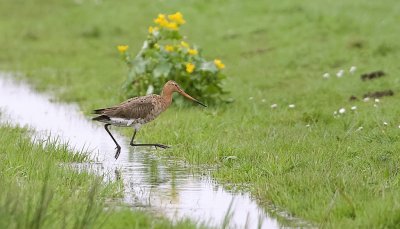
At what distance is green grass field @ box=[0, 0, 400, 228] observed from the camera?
8031 mm

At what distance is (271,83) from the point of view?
15.1m

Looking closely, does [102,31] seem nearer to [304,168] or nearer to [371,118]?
[371,118]

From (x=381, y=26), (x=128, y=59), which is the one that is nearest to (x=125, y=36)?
(x=381, y=26)

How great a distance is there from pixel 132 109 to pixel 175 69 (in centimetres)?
325

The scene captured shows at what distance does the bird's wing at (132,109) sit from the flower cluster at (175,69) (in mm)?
2798

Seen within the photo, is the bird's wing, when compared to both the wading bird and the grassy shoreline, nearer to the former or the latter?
the wading bird

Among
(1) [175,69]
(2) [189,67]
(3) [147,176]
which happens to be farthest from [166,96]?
(1) [175,69]

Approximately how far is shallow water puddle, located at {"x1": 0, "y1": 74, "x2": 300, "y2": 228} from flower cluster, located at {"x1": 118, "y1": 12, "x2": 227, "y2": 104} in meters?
1.19

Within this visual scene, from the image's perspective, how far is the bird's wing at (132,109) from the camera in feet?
33.1

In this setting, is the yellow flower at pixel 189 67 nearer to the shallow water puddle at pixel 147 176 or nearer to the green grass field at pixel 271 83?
the green grass field at pixel 271 83

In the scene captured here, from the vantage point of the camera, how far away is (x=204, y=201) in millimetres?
8008

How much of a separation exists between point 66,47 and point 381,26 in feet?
26.2

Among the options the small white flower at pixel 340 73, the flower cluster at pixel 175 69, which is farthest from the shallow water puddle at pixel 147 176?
the small white flower at pixel 340 73

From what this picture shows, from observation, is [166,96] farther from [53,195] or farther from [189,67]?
[53,195]
